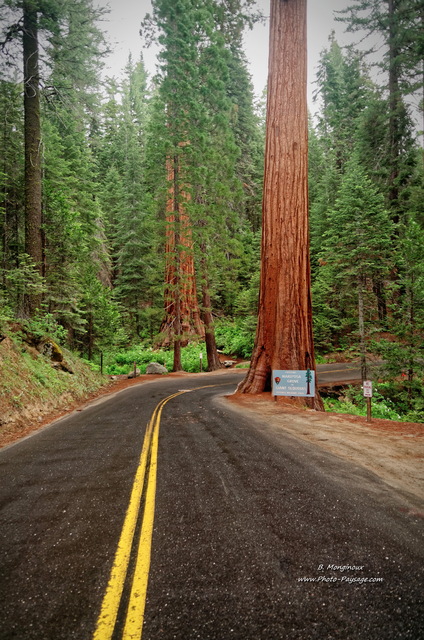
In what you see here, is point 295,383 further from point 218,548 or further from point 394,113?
point 394,113

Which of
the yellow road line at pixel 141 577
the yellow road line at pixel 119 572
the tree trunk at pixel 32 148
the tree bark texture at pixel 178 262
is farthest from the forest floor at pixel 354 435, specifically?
the tree bark texture at pixel 178 262

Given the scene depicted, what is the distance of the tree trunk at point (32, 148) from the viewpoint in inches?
467

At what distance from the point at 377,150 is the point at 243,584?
2909 centimetres

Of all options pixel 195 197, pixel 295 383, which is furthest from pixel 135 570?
pixel 195 197

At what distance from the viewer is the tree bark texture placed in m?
19.5

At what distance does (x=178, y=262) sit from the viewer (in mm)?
20094

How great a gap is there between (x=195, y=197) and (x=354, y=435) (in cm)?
1888

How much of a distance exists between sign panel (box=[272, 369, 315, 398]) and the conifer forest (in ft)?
2.39

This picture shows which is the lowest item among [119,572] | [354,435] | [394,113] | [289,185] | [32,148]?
[354,435]

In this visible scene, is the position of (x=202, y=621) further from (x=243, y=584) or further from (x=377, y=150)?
(x=377, y=150)

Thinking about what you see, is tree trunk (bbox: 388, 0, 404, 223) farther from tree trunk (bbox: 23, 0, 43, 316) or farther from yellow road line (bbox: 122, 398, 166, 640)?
yellow road line (bbox: 122, 398, 166, 640)

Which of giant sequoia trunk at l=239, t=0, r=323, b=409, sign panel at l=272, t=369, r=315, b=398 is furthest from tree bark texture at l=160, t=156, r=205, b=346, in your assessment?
sign panel at l=272, t=369, r=315, b=398

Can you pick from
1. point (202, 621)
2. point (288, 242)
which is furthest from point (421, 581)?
point (288, 242)

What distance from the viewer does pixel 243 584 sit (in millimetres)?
1919
